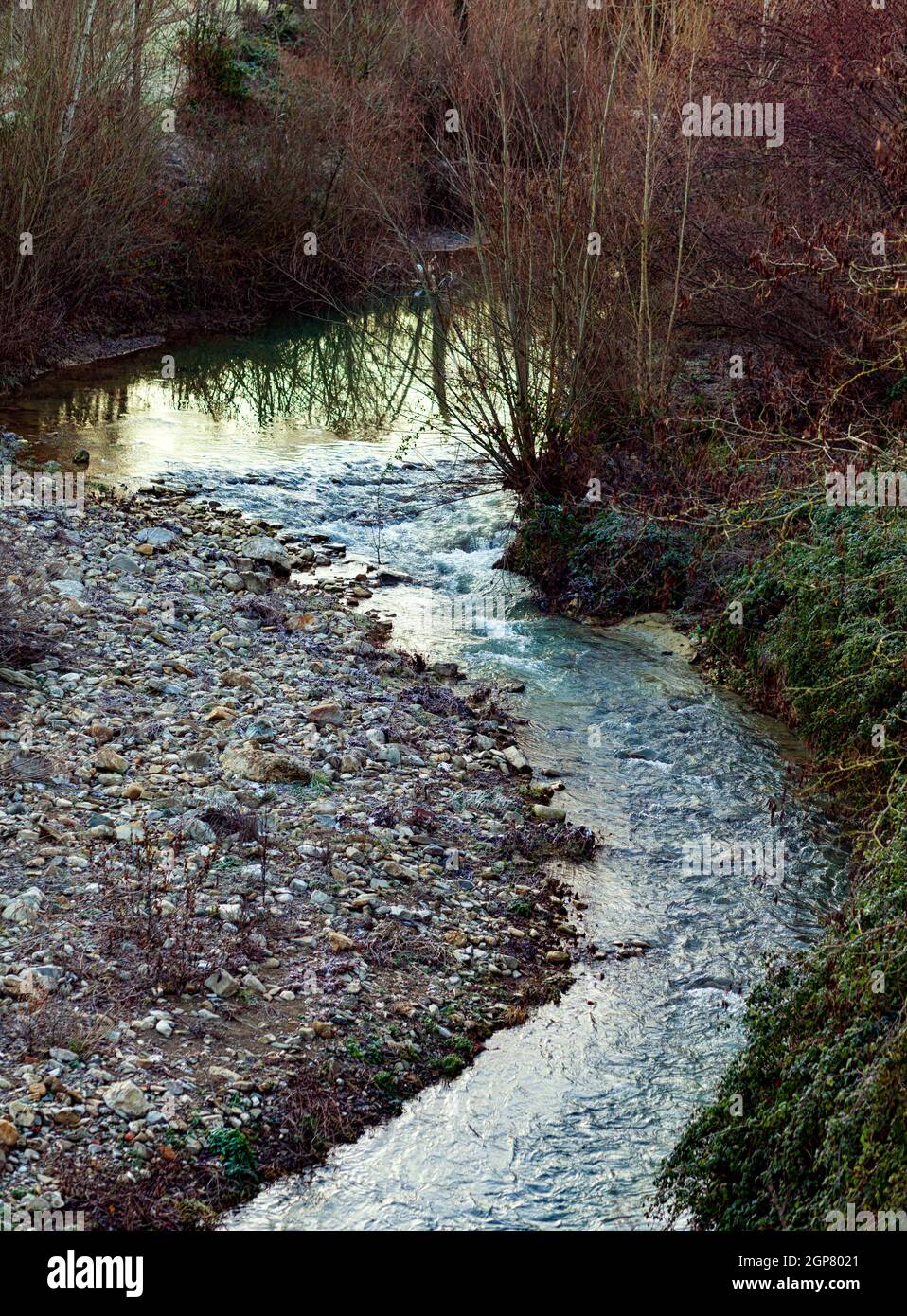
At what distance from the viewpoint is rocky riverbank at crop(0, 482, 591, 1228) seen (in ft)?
16.6

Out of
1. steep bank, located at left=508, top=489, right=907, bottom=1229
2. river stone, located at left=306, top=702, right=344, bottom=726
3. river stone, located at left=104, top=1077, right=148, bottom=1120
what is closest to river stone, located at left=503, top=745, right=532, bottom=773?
river stone, located at left=306, top=702, right=344, bottom=726

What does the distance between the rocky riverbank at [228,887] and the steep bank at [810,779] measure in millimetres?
1481

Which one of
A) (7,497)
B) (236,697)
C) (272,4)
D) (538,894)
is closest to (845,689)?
(538,894)

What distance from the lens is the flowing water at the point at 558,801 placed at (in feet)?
16.9

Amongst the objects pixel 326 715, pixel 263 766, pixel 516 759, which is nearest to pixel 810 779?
pixel 516 759

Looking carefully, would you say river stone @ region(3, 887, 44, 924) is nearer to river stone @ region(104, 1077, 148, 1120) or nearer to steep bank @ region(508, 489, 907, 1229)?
river stone @ region(104, 1077, 148, 1120)

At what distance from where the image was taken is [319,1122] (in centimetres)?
527

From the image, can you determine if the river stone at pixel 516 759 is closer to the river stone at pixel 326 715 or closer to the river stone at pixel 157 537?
the river stone at pixel 326 715

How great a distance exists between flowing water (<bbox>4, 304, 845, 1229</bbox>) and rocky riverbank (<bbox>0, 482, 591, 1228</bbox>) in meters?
0.26

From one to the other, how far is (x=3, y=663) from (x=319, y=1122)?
14.2 feet

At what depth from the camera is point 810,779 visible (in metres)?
8.05

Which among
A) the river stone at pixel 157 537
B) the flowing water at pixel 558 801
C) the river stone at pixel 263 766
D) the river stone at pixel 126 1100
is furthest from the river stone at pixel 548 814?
the river stone at pixel 157 537

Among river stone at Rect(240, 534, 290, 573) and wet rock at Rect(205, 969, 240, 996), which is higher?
river stone at Rect(240, 534, 290, 573)
